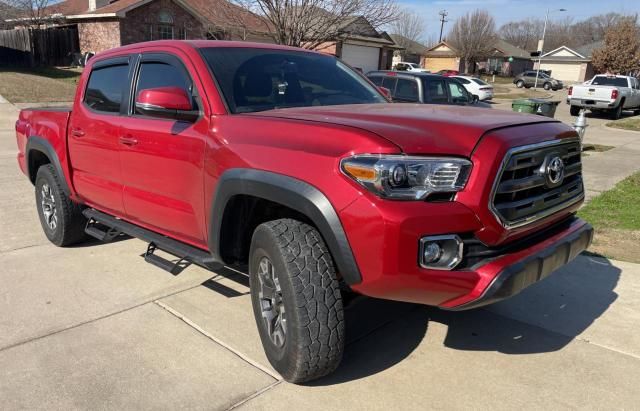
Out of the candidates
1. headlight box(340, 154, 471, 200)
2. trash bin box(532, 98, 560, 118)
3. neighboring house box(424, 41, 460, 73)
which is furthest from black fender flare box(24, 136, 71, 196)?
neighboring house box(424, 41, 460, 73)

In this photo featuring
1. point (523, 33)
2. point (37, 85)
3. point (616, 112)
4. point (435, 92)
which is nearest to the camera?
point (435, 92)

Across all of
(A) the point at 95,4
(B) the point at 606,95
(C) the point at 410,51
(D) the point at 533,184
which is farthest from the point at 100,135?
(C) the point at 410,51

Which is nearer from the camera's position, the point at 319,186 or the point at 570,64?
the point at 319,186

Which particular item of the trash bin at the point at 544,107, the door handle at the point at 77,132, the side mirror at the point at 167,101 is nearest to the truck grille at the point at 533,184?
the side mirror at the point at 167,101

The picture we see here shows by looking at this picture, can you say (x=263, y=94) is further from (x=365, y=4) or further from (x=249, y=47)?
(x=365, y=4)

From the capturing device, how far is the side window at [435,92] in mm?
10820

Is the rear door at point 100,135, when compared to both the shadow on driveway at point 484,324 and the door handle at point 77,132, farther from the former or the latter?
the shadow on driveway at point 484,324

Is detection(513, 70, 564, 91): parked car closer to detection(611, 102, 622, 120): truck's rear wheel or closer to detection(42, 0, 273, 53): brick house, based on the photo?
detection(611, 102, 622, 120): truck's rear wheel

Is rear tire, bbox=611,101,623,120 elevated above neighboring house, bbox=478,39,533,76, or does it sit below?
below

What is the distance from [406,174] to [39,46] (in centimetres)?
3331

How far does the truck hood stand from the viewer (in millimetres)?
2588

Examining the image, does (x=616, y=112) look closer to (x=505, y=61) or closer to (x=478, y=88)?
(x=478, y=88)

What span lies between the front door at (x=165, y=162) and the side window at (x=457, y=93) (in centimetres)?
838

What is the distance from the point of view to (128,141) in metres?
3.95
